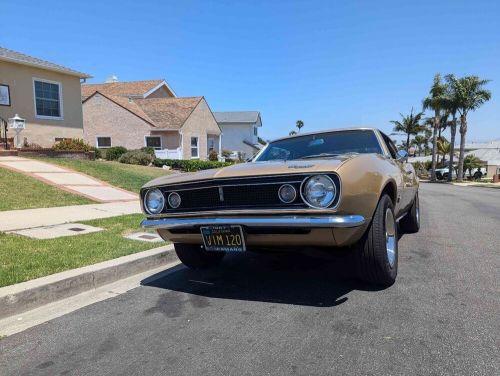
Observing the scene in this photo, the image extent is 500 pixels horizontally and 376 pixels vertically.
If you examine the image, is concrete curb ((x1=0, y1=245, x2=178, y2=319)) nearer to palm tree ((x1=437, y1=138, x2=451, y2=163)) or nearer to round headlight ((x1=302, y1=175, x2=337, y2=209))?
round headlight ((x1=302, y1=175, x2=337, y2=209))

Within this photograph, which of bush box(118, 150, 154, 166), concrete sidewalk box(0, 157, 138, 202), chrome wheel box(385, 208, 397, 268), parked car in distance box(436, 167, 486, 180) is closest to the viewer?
chrome wheel box(385, 208, 397, 268)

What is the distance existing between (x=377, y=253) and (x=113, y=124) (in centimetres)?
2774

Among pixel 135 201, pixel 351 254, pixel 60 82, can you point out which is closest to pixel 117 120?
pixel 60 82

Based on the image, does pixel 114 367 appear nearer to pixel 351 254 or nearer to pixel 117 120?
pixel 351 254

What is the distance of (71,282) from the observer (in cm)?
406

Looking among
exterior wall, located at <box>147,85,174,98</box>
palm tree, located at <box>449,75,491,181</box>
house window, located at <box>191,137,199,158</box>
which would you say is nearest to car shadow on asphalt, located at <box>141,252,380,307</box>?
house window, located at <box>191,137,199,158</box>

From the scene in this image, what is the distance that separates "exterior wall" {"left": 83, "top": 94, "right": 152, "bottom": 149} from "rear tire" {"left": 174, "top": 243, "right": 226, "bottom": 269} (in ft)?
81.8

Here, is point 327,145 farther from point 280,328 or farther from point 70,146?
point 70,146

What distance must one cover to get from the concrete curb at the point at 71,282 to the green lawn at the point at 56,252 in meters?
0.18

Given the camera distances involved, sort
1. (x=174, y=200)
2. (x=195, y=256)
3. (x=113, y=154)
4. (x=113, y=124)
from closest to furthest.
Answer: (x=174, y=200) → (x=195, y=256) → (x=113, y=154) → (x=113, y=124)

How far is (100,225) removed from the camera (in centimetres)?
717

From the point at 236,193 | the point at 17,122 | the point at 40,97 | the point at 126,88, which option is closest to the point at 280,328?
the point at 236,193

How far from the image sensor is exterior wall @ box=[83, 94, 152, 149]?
1125 inches

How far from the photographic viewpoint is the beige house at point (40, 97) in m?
17.5
